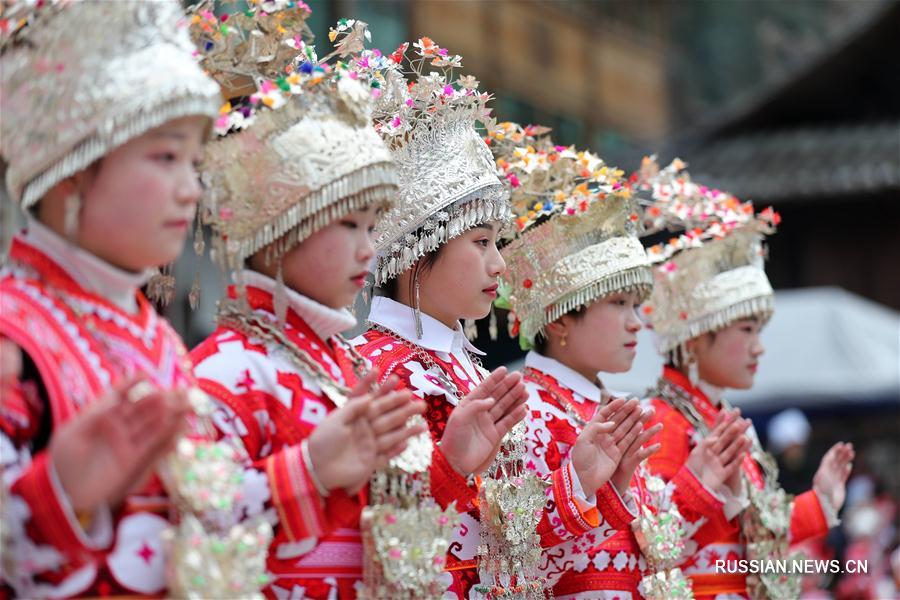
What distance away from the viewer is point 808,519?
233 inches

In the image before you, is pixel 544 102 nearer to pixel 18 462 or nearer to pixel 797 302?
pixel 797 302

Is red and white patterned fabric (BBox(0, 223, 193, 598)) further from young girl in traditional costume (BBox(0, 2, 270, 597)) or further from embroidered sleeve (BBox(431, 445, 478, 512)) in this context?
embroidered sleeve (BBox(431, 445, 478, 512))

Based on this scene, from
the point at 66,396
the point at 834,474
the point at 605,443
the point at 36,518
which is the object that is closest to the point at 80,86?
the point at 66,396

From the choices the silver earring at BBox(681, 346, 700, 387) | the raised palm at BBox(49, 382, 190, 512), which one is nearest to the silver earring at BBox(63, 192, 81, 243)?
the raised palm at BBox(49, 382, 190, 512)

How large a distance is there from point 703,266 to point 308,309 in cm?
273

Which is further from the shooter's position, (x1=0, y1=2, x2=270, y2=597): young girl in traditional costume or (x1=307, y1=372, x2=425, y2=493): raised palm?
(x1=307, y1=372, x2=425, y2=493): raised palm

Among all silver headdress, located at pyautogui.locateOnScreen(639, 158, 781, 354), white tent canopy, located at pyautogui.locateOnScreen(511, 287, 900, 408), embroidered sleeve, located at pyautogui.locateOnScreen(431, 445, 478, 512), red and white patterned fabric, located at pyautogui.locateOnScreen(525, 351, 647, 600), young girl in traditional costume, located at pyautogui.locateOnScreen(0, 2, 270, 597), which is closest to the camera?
young girl in traditional costume, located at pyautogui.locateOnScreen(0, 2, 270, 597)

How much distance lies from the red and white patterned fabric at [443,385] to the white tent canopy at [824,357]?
7.56m

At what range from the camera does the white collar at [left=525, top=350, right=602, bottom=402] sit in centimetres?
512

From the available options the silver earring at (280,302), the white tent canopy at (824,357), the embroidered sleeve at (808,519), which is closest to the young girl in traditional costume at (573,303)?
the embroidered sleeve at (808,519)

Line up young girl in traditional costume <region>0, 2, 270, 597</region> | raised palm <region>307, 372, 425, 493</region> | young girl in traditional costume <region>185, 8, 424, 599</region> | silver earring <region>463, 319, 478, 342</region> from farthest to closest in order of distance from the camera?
silver earring <region>463, 319, 478, 342</region> < young girl in traditional costume <region>185, 8, 424, 599</region> < raised palm <region>307, 372, 425, 493</region> < young girl in traditional costume <region>0, 2, 270, 597</region>

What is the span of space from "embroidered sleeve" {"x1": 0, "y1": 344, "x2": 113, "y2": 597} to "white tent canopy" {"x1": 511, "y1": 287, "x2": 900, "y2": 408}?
9.45 m

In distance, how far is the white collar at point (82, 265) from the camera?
→ 3.05 metres

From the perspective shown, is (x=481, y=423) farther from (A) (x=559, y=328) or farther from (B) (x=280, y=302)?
(A) (x=559, y=328)
